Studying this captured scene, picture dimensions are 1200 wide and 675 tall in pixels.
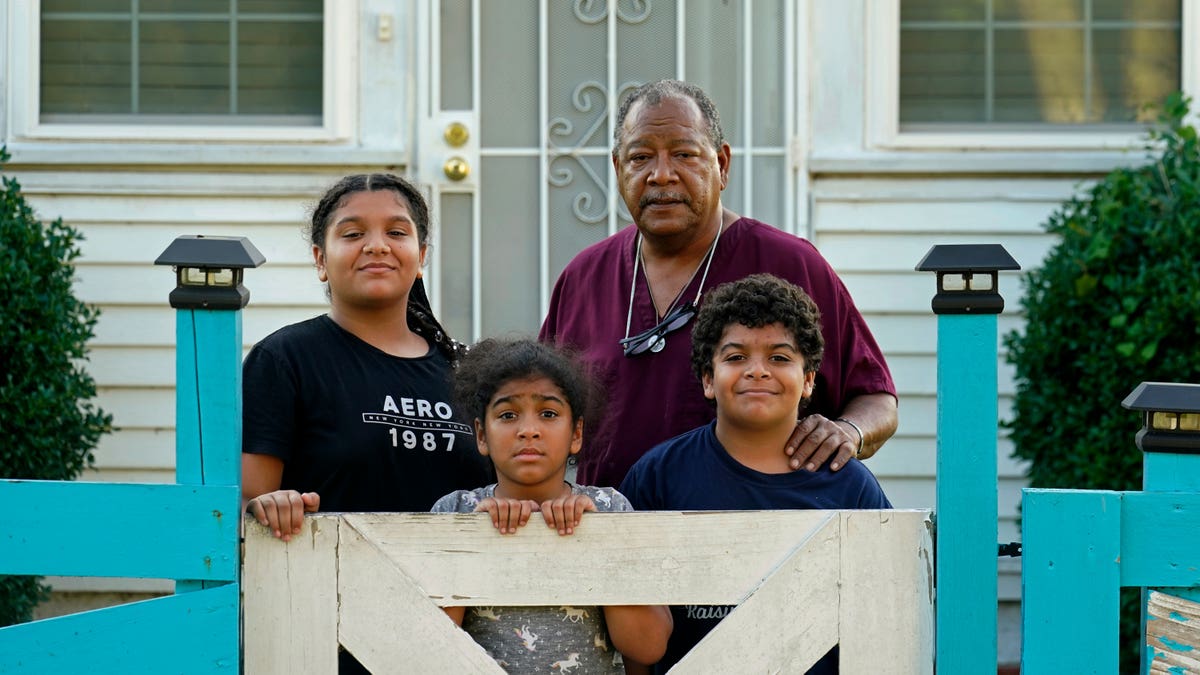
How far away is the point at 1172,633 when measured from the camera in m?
2.31

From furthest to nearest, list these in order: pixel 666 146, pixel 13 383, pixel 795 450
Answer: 1. pixel 13 383
2. pixel 666 146
3. pixel 795 450

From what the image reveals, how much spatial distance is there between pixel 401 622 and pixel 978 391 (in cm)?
99

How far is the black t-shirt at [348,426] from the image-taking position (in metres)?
2.77

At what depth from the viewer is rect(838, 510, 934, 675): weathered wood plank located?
7.87ft

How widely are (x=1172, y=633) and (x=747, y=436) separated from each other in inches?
32.6

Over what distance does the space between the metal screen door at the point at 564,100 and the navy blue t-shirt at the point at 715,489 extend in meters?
3.01

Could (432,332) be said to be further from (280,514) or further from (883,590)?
(883,590)

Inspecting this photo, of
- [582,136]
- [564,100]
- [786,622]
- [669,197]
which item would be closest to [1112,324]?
[582,136]

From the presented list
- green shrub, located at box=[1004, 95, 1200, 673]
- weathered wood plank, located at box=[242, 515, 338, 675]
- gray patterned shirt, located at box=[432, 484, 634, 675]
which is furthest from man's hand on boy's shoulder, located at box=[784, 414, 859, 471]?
green shrub, located at box=[1004, 95, 1200, 673]

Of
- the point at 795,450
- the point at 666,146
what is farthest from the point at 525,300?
the point at 795,450

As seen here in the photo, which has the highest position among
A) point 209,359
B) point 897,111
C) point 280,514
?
point 897,111

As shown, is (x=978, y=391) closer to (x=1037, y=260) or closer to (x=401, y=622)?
(x=401, y=622)

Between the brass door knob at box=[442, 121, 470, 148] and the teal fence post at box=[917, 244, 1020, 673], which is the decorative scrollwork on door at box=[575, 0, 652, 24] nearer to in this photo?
the brass door knob at box=[442, 121, 470, 148]

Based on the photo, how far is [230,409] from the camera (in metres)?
2.35
